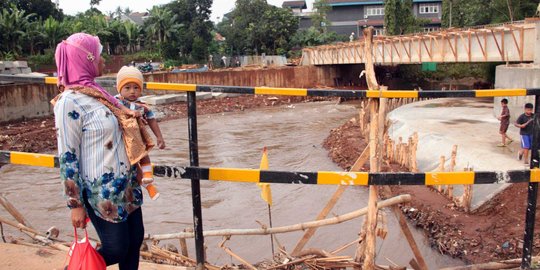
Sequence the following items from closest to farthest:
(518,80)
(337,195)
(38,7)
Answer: (337,195)
(518,80)
(38,7)

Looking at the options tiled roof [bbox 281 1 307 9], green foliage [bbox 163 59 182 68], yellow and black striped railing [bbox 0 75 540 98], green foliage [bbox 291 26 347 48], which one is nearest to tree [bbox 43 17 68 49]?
green foliage [bbox 163 59 182 68]

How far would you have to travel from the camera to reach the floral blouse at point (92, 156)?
2.55 meters

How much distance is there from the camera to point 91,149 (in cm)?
265

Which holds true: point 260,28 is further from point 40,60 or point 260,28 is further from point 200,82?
point 40,60

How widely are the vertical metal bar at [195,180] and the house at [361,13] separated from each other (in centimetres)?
6128

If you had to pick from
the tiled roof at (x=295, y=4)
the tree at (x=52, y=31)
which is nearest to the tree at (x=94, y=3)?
the tree at (x=52, y=31)

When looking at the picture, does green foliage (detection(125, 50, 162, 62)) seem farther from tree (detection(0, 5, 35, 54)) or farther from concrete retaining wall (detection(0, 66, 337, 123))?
concrete retaining wall (detection(0, 66, 337, 123))

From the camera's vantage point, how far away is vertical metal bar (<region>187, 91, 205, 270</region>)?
3188 mm

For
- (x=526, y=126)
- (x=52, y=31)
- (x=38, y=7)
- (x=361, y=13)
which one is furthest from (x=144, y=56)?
(x=526, y=126)

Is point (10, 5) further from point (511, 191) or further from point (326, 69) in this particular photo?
point (511, 191)

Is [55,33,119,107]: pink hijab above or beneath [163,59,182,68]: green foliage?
beneath

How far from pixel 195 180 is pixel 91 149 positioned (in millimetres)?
824

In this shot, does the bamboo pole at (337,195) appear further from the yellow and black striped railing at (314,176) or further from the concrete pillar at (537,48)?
the concrete pillar at (537,48)

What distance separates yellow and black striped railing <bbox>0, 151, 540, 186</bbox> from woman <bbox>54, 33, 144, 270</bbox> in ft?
1.65
